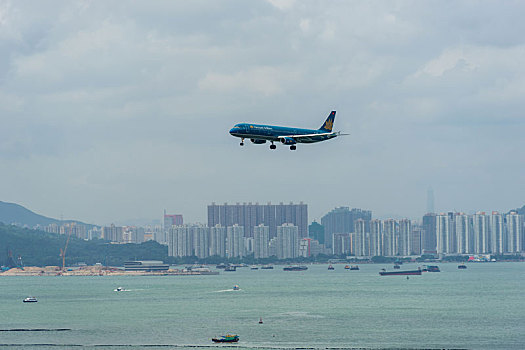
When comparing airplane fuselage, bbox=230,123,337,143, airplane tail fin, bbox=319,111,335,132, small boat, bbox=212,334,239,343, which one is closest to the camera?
airplane fuselage, bbox=230,123,337,143

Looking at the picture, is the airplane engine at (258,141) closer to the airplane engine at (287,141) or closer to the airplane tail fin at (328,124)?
the airplane engine at (287,141)

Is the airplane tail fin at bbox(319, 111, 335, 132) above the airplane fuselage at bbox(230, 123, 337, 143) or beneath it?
above

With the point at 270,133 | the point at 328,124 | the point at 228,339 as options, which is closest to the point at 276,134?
the point at 270,133

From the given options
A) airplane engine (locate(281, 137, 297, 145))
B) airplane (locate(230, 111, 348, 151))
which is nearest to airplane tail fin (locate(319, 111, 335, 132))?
airplane (locate(230, 111, 348, 151))

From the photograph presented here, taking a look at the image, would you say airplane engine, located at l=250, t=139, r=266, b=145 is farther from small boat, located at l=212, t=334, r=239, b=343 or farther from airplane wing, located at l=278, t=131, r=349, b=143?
small boat, located at l=212, t=334, r=239, b=343

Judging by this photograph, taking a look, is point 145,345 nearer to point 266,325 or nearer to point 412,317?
point 266,325

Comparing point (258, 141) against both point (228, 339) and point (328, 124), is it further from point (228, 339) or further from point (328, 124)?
point (228, 339)

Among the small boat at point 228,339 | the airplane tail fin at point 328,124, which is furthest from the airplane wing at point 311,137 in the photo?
the small boat at point 228,339

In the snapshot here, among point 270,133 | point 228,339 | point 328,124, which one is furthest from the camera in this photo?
point 228,339
